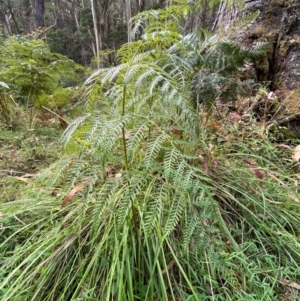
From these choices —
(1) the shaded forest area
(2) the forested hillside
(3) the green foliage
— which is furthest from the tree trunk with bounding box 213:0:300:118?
(1) the shaded forest area

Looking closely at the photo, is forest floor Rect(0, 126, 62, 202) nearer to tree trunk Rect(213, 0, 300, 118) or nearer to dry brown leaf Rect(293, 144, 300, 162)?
dry brown leaf Rect(293, 144, 300, 162)

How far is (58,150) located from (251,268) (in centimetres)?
142

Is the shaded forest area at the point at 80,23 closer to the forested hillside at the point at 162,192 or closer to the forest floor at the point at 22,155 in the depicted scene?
the forest floor at the point at 22,155

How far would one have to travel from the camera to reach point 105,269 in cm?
85

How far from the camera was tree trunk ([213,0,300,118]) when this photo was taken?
1.64m

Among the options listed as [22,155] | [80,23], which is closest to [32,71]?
[22,155]

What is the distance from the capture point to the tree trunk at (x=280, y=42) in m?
1.64

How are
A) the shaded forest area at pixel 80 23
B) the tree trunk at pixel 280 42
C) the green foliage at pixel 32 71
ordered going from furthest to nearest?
the shaded forest area at pixel 80 23, the green foliage at pixel 32 71, the tree trunk at pixel 280 42

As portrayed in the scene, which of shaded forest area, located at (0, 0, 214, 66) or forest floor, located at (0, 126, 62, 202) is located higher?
forest floor, located at (0, 126, 62, 202)

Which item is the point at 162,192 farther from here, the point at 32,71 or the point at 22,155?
the point at 32,71

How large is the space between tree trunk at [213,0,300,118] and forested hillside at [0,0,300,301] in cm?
11

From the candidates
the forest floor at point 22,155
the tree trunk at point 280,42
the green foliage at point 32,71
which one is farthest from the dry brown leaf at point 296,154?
the green foliage at point 32,71

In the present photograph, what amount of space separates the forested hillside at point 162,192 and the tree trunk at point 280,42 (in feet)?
0.35

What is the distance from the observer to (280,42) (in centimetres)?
172
